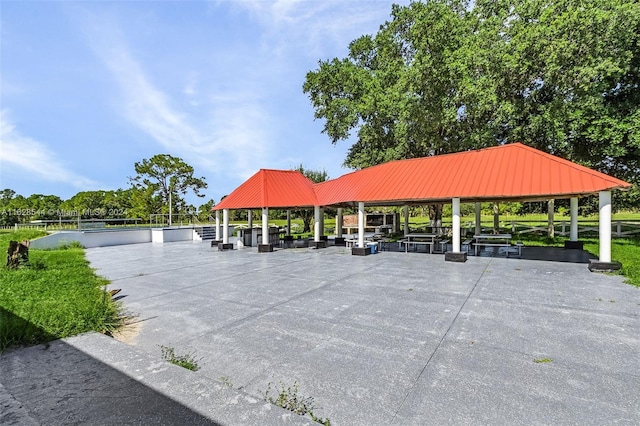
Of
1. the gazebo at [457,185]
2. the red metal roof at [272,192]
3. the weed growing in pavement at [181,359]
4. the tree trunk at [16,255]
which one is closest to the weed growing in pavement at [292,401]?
the weed growing in pavement at [181,359]

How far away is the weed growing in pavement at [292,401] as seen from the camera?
284 cm

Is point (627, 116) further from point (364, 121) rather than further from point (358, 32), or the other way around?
point (358, 32)

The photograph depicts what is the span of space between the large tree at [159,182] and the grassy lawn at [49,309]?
121 feet

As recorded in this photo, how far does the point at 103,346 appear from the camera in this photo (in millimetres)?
3797

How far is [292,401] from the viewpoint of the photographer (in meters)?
2.98

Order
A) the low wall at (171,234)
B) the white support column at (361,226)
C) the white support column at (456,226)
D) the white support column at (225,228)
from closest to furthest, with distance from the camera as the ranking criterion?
the white support column at (456,226) → the white support column at (361,226) → the white support column at (225,228) → the low wall at (171,234)

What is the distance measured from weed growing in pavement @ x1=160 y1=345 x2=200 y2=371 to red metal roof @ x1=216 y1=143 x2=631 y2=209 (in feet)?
35.4

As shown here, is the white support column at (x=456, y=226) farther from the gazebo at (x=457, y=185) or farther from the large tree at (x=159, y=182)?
the large tree at (x=159, y=182)

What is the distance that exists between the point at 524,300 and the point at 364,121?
17578mm

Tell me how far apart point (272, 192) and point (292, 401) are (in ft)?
51.8

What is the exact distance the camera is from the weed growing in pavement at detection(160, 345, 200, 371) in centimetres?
377

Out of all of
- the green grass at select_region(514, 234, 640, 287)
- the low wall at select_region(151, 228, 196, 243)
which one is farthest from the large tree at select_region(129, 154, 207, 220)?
the green grass at select_region(514, 234, 640, 287)

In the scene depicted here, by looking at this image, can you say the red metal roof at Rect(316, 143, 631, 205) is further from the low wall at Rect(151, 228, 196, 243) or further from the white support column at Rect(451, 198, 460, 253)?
the low wall at Rect(151, 228, 196, 243)

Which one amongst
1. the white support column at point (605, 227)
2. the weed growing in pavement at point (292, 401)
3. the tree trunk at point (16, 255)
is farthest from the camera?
the tree trunk at point (16, 255)
